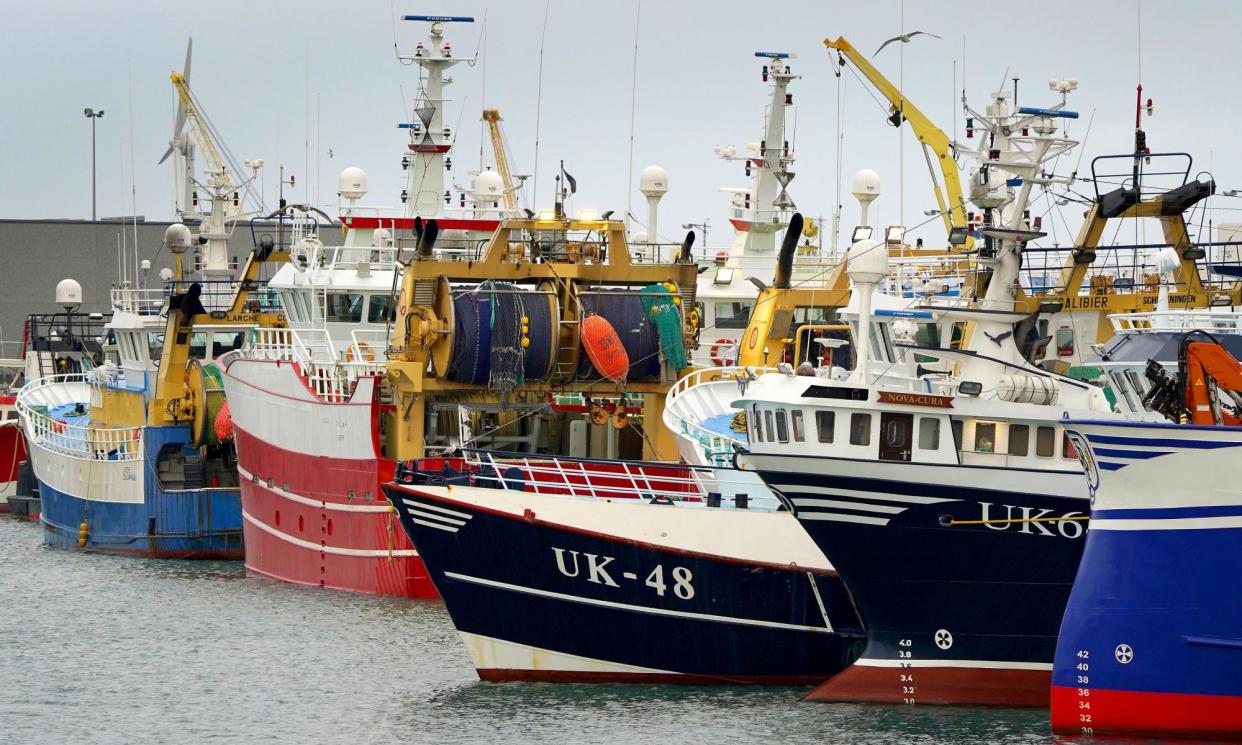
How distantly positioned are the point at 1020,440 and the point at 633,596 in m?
5.58

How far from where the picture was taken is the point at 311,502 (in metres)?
38.9

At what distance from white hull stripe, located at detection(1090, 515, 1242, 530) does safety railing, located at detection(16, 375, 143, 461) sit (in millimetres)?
28730

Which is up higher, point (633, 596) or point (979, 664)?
point (633, 596)

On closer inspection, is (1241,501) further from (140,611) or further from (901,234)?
(140,611)

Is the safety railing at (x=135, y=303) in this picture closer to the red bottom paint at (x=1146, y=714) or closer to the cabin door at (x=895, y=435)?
the cabin door at (x=895, y=435)

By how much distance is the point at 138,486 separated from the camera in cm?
4766

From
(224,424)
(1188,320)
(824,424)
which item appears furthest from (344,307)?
(1188,320)

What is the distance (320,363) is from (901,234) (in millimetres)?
12802

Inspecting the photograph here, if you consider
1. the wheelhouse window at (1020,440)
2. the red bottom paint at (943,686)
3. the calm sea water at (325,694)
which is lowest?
the calm sea water at (325,694)

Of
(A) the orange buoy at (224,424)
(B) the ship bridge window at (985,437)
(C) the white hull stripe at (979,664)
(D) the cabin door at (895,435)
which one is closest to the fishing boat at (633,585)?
(C) the white hull stripe at (979,664)

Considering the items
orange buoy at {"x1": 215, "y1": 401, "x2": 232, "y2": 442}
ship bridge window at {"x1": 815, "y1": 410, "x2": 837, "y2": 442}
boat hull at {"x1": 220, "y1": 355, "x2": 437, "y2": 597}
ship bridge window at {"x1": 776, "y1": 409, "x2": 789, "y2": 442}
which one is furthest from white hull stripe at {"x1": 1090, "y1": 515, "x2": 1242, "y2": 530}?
orange buoy at {"x1": 215, "y1": 401, "x2": 232, "y2": 442}

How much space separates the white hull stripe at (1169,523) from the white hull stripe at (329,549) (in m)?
14.1

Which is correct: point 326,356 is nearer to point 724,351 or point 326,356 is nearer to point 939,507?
point 724,351

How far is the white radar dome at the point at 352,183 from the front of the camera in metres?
46.0
